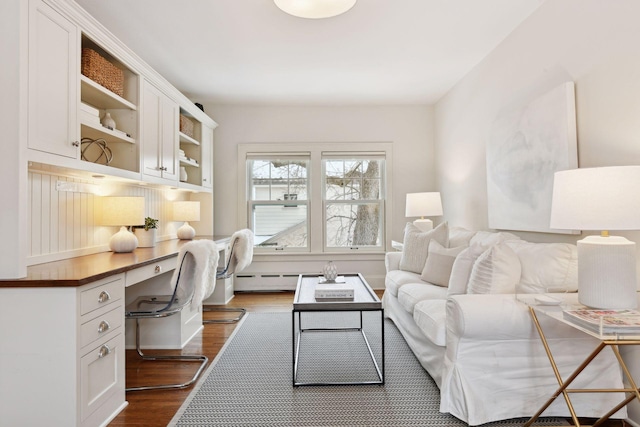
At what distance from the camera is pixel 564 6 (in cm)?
252

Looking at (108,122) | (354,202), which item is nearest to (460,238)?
(354,202)

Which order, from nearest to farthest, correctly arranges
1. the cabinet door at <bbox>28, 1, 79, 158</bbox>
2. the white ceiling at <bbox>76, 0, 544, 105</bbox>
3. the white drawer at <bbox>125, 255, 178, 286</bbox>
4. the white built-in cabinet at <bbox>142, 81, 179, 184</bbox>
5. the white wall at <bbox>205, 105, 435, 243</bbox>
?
1. the cabinet door at <bbox>28, 1, 79, 158</bbox>
2. the white drawer at <bbox>125, 255, 178, 286</bbox>
3. the white ceiling at <bbox>76, 0, 544, 105</bbox>
4. the white built-in cabinet at <bbox>142, 81, 179, 184</bbox>
5. the white wall at <bbox>205, 105, 435, 243</bbox>

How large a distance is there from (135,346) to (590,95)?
12.1ft

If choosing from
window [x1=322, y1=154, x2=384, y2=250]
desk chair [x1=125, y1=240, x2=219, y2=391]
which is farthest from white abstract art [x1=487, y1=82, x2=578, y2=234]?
desk chair [x1=125, y1=240, x2=219, y2=391]

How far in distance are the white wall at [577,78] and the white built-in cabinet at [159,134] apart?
10.2 feet

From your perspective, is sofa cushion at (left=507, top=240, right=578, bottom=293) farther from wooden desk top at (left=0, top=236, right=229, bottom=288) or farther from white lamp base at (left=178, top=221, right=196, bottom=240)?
white lamp base at (left=178, top=221, right=196, bottom=240)

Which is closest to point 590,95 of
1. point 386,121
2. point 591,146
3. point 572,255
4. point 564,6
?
point 591,146

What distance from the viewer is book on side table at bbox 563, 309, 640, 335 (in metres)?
1.41

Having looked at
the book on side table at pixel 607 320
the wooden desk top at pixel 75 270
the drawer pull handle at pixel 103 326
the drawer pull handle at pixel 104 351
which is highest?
the wooden desk top at pixel 75 270

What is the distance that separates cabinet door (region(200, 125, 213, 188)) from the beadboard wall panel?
1.29 meters

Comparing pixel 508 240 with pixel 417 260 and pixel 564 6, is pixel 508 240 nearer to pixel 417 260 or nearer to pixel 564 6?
pixel 417 260

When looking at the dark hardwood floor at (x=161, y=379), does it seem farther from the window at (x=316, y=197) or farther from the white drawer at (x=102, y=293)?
the window at (x=316, y=197)

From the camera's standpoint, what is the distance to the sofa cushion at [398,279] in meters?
3.30

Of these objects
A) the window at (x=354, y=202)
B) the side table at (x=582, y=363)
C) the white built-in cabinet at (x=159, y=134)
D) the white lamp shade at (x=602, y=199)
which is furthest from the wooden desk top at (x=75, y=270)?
the window at (x=354, y=202)
